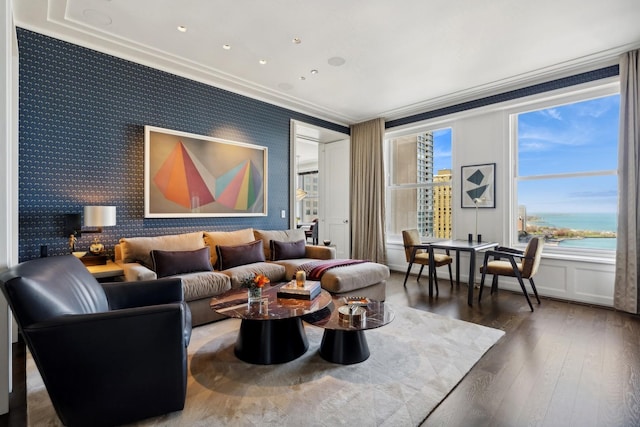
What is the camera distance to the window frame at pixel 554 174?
393 centimetres

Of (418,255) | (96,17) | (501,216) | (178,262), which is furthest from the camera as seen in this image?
(418,255)

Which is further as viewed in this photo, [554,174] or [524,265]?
[554,174]

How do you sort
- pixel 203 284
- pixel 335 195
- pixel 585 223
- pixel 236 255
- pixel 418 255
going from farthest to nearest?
1. pixel 335 195
2. pixel 418 255
3. pixel 585 223
4. pixel 236 255
5. pixel 203 284

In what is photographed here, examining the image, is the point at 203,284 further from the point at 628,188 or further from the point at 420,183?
the point at 628,188

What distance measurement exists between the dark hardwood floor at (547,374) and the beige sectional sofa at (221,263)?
0.94m

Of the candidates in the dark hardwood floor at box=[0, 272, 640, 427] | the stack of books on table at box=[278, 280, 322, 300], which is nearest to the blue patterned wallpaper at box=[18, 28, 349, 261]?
the dark hardwood floor at box=[0, 272, 640, 427]

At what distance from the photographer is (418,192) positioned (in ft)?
19.2

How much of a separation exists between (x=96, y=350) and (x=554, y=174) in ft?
17.3

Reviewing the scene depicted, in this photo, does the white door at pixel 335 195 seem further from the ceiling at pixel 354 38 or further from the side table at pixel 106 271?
the side table at pixel 106 271

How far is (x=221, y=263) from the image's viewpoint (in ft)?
12.5

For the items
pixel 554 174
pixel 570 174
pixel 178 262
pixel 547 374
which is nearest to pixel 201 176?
pixel 178 262

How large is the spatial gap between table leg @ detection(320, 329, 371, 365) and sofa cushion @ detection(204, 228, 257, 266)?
203 cm

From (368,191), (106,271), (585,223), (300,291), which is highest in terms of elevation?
(368,191)

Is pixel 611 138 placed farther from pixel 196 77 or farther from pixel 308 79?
pixel 196 77
